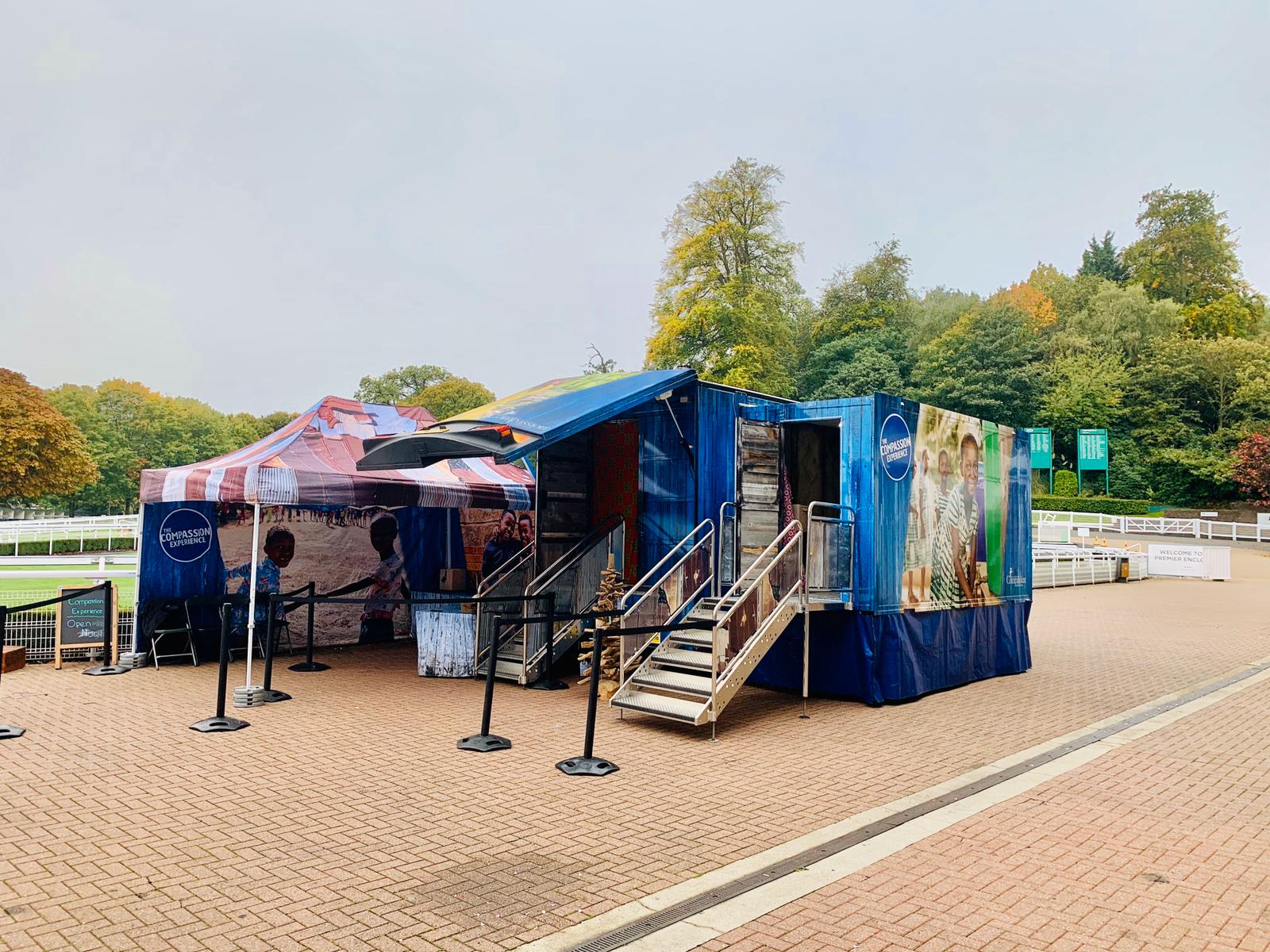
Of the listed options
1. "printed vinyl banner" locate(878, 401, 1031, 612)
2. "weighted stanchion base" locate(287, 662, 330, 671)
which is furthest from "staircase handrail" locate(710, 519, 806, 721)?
"weighted stanchion base" locate(287, 662, 330, 671)

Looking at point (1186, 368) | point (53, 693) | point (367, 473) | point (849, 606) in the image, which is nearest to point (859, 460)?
point (849, 606)

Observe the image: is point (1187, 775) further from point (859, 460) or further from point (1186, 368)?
point (1186, 368)

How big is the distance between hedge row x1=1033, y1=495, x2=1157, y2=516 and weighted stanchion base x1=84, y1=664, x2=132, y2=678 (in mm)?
49809

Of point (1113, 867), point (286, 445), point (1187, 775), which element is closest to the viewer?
point (1113, 867)

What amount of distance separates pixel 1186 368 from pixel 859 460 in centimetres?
5237

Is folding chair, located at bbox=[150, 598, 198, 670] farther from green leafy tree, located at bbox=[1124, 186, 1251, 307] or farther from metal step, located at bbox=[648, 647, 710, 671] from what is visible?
green leafy tree, located at bbox=[1124, 186, 1251, 307]

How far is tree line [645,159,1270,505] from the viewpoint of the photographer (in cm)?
4338

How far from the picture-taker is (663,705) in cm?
843

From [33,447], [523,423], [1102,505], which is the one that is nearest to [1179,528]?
[1102,505]

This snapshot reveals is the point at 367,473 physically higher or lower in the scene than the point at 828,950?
higher

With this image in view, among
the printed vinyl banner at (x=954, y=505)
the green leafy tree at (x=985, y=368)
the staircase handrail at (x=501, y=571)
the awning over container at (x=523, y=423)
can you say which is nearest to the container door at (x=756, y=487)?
the awning over container at (x=523, y=423)

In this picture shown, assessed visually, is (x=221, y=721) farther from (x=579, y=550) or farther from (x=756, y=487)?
(x=756, y=487)

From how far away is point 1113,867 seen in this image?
5.13 m

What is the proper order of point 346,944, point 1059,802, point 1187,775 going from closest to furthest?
point 346,944
point 1059,802
point 1187,775
